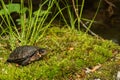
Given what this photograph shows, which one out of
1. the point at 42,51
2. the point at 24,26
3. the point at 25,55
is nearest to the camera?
the point at 25,55

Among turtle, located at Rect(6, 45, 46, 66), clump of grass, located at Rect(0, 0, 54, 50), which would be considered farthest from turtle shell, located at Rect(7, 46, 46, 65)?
clump of grass, located at Rect(0, 0, 54, 50)

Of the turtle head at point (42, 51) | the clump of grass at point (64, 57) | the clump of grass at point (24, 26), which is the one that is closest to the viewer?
the clump of grass at point (64, 57)

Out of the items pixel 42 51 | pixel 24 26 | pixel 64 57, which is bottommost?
pixel 64 57

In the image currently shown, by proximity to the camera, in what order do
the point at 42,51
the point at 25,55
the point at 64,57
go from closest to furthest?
the point at 25,55, the point at 42,51, the point at 64,57

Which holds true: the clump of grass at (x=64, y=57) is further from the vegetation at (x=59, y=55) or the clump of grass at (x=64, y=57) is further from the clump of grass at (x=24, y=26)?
the clump of grass at (x=24, y=26)

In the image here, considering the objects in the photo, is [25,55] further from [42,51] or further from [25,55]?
[42,51]

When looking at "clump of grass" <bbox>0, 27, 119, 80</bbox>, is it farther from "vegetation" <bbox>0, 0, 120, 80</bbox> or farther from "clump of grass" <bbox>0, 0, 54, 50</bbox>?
"clump of grass" <bbox>0, 0, 54, 50</bbox>

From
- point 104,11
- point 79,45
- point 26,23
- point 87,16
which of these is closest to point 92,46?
point 79,45

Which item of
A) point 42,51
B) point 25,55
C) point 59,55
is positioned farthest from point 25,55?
point 59,55

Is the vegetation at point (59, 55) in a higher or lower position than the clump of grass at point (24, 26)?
lower

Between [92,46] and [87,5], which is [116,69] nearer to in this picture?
[92,46]

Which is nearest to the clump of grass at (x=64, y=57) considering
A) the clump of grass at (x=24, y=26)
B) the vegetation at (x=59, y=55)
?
the vegetation at (x=59, y=55)
